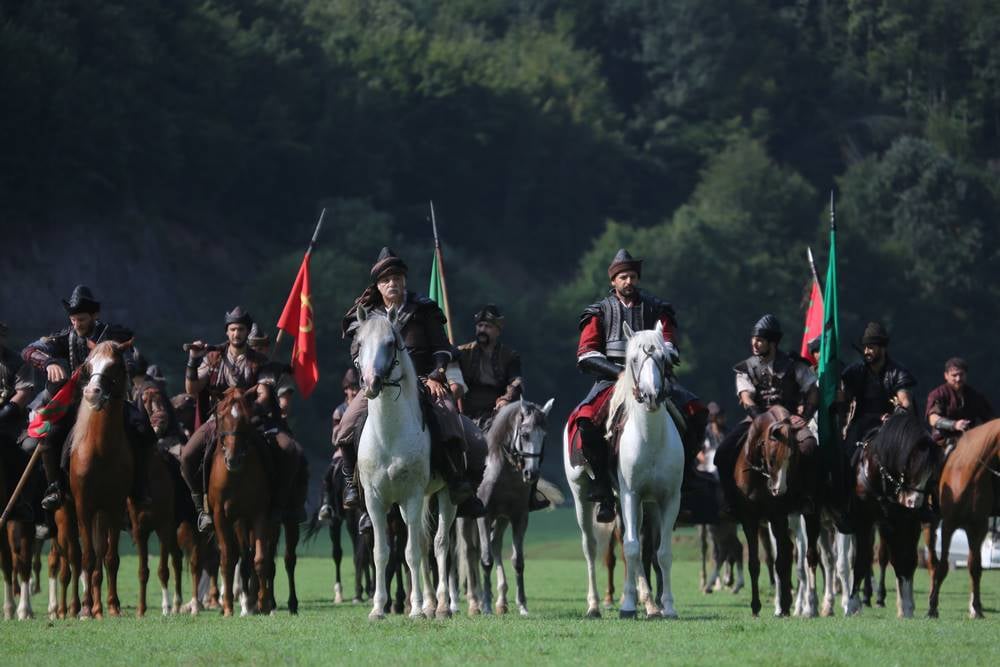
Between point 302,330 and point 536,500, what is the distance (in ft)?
13.7

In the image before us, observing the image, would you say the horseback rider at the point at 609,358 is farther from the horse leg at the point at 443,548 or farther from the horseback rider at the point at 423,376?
the horse leg at the point at 443,548

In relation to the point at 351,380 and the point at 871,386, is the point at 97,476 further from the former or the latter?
the point at 871,386

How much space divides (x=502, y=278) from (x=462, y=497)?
272 feet

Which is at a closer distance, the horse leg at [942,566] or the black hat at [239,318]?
the horse leg at [942,566]

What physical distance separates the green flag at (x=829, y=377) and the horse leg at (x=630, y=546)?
9.79 ft

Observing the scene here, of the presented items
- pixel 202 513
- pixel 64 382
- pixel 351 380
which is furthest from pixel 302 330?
pixel 64 382

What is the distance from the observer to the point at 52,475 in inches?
789

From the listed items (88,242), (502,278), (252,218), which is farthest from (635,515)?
(502,278)

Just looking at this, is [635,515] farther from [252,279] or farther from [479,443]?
[252,279]

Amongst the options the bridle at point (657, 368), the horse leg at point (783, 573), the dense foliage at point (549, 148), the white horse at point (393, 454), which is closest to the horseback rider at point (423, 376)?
the white horse at point (393, 454)

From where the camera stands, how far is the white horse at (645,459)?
1825cm

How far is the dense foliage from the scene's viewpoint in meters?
75.8

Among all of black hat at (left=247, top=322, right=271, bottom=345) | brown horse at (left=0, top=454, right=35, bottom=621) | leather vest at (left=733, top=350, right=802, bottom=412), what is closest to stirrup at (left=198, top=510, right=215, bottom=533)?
brown horse at (left=0, top=454, right=35, bottom=621)

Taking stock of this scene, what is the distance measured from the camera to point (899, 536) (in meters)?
21.8
